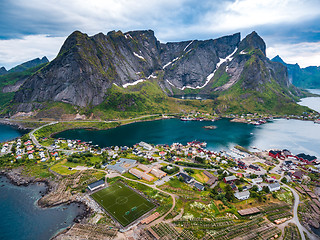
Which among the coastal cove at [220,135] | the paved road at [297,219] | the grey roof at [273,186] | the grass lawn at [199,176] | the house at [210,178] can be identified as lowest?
the coastal cove at [220,135]

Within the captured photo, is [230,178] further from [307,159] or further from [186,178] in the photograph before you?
[307,159]

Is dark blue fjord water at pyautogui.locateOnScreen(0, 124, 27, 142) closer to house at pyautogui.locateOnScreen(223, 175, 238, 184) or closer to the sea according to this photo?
the sea

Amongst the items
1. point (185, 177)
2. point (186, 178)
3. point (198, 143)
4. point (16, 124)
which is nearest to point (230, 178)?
point (186, 178)

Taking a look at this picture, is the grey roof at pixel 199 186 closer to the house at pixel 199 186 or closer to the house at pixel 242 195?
the house at pixel 199 186

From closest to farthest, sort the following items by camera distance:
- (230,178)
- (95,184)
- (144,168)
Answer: (95,184), (230,178), (144,168)

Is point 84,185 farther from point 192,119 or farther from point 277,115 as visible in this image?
point 277,115

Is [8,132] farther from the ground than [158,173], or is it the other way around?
[8,132]

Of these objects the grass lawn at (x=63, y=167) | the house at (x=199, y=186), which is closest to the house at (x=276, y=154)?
the house at (x=199, y=186)
